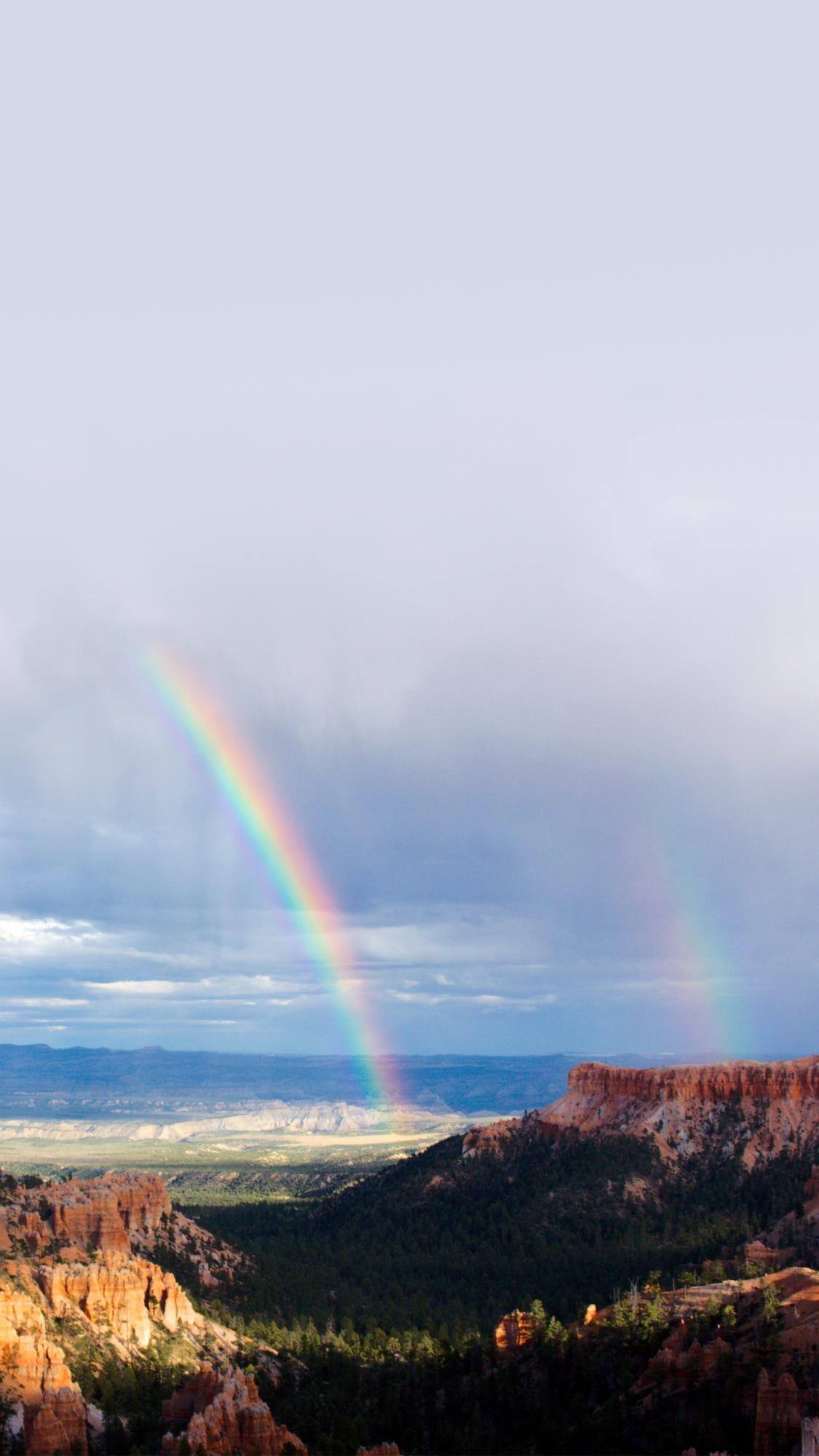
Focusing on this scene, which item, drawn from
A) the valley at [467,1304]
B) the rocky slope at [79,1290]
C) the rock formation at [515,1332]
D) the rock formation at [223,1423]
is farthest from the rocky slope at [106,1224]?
the rock formation at [515,1332]

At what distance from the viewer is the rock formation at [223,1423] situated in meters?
65.9

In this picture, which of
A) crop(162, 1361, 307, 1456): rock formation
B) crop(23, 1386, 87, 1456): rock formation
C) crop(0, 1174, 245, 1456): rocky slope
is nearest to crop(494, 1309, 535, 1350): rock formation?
crop(0, 1174, 245, 1456): rocky slope

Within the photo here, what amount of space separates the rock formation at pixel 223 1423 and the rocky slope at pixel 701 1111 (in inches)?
4313

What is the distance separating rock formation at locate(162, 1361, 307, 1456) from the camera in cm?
6588

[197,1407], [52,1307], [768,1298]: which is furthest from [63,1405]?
[768,1298]

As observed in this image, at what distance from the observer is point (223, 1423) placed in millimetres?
67688

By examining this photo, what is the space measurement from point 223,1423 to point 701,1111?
416 ft

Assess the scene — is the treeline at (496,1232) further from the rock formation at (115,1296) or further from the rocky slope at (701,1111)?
the rock formation at (115,1296)

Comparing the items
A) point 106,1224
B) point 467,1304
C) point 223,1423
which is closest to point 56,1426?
point 223,1423

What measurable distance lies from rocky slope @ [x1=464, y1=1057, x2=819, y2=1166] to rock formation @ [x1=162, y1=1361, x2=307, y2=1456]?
110m

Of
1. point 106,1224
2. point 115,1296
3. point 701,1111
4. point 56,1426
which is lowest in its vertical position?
point 56,1426

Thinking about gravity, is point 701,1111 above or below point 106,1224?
above

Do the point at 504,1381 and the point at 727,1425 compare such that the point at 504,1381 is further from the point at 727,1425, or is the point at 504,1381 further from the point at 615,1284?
the point at 615,1284

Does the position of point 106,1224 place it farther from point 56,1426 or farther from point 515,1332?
point 56,1426
